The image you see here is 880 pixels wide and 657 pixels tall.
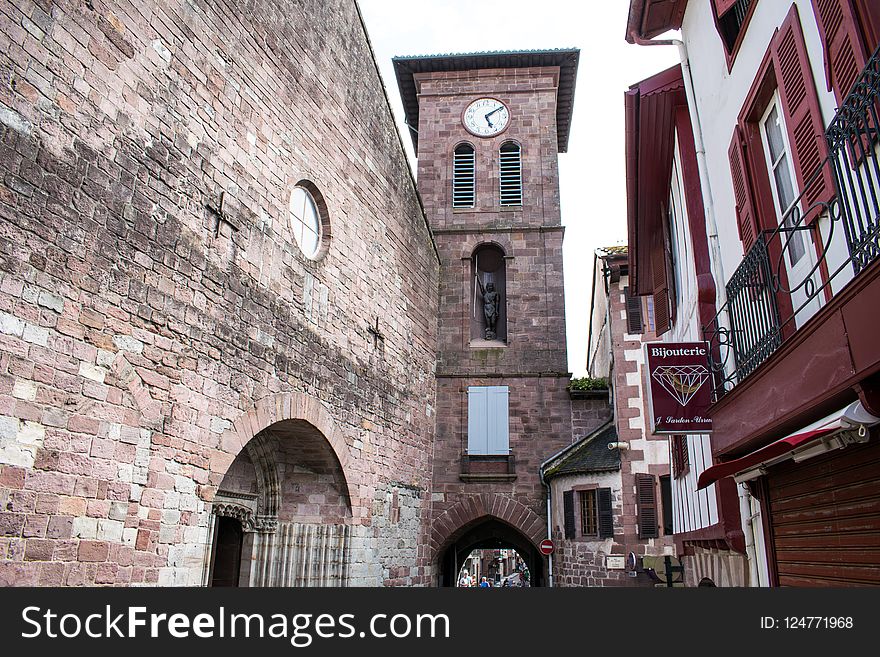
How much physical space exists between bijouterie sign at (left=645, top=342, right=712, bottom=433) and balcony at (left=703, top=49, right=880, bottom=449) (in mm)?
115

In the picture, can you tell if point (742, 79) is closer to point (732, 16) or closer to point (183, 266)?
point (732, 16)

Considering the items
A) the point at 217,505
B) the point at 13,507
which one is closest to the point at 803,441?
the point at 13,507

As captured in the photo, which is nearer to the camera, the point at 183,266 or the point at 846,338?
the point at 846,338

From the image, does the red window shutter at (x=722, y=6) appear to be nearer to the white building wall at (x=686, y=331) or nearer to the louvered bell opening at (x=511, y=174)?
the white building wall at (x=686, y=331)

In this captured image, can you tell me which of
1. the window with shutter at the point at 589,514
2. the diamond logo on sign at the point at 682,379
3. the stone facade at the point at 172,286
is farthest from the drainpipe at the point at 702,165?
the window with shutter at the point at 589,514

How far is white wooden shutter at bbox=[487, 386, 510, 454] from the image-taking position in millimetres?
14734

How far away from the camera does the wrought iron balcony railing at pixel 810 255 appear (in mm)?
2789

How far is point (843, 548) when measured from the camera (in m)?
3.43

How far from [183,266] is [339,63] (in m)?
5.80

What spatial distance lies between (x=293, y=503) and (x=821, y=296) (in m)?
8.20

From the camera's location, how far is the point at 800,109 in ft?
13.1

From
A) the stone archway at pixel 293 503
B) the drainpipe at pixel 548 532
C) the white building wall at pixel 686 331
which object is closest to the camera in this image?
the white building wall at pixel 686 331

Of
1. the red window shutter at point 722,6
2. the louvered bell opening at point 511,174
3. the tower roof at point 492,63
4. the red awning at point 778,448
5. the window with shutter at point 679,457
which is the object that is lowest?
the red awning at point 778,448

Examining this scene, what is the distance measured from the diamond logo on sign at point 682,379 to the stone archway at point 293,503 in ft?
16.7
